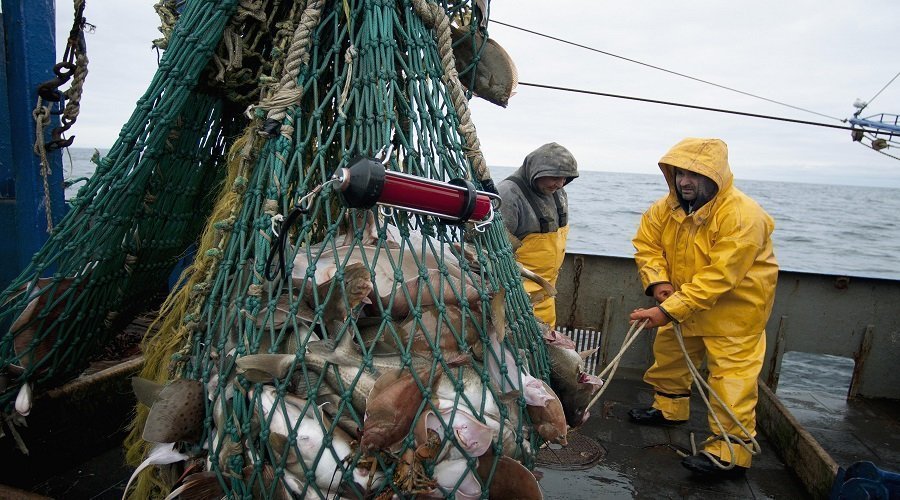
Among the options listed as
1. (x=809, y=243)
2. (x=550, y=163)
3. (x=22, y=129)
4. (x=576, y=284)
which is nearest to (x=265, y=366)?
(x=22, y=129)

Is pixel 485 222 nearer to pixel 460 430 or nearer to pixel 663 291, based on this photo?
pixel 460 430

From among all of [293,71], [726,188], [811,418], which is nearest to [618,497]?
[726,188]

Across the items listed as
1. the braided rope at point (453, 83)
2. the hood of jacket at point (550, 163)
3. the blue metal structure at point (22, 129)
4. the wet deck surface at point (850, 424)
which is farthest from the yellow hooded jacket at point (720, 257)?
the blue metal structure at point (22, 129)

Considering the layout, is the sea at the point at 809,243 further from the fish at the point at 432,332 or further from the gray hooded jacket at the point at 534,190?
the fish at the point at 432,332

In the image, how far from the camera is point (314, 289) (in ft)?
4.36

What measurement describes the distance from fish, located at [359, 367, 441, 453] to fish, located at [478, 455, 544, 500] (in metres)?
0.21

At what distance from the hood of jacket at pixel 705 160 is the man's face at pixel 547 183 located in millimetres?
739

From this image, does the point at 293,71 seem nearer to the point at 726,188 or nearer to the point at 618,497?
the point at 618,497

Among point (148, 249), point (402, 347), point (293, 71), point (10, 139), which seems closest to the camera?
point (402, 347)

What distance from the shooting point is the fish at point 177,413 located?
1.36m

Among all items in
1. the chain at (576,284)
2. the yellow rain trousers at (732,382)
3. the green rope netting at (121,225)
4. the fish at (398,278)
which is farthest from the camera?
the chain at (576,284)

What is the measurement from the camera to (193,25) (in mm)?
1672

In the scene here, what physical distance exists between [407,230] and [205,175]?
974 millimetres

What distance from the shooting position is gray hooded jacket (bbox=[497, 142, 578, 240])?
4.38m
